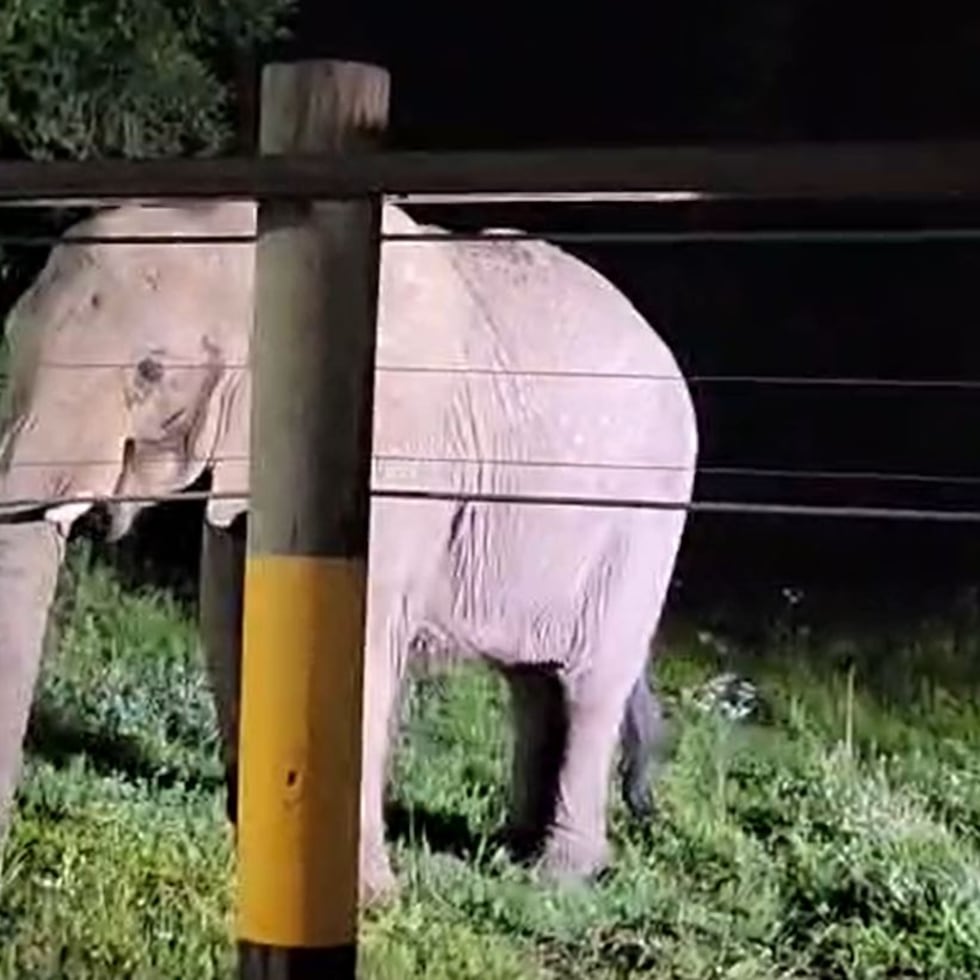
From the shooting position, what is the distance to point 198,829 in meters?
2.00

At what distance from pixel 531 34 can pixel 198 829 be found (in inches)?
26.5

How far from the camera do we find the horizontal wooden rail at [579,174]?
2.82 ft

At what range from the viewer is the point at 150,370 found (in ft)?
6.71

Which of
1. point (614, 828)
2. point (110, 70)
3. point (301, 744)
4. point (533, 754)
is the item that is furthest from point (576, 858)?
point (301, 744)

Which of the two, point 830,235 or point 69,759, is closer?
point 830,235

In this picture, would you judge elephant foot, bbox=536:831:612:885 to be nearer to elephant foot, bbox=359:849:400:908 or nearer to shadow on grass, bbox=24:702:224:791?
elephant foot, bbox=359:849:400:908

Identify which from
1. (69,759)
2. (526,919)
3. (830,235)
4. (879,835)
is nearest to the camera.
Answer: (830,235)

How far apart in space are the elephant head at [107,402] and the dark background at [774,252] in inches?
7.9

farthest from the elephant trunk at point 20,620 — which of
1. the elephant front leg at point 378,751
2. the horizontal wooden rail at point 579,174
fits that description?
the horizontal wooden rail at point 579,174

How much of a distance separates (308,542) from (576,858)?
3.22 ft

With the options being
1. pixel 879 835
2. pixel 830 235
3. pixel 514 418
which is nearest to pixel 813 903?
pixel 879 835

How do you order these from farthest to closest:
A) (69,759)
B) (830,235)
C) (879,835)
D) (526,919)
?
1. (69,759)
2. (526,919)
3. (879,835)
4. (830,235)

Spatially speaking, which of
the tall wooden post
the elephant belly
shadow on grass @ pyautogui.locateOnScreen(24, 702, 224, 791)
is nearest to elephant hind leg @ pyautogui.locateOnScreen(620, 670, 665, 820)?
the elephant belly

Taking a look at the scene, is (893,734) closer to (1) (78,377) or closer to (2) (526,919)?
(2) (526,919)
